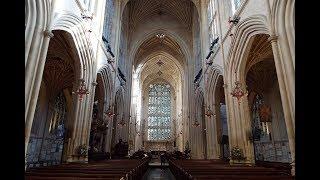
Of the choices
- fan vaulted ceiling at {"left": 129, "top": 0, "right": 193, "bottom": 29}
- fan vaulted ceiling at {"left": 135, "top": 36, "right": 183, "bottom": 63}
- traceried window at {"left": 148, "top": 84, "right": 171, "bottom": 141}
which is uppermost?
fan vaulted ceiling at {"left": 129, "top": 0, "right": 193, "bottom": 29}

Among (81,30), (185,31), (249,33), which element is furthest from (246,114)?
(185,31)

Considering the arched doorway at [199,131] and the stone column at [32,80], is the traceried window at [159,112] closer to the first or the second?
the arched doorway at [199,131]

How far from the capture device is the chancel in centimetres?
662

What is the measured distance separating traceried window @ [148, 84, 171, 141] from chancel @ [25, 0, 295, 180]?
15.5 metres

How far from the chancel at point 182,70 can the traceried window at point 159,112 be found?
612 inches

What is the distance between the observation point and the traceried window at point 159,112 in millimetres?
43281

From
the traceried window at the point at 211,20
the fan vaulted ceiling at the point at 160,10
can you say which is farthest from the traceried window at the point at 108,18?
the traceried window at the point at 211,20

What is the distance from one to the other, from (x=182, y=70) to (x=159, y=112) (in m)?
15.5

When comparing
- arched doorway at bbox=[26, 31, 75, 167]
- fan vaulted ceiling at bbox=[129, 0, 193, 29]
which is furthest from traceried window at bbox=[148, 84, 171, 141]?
arched doorway at bbox=[26, 31, 75, 167]

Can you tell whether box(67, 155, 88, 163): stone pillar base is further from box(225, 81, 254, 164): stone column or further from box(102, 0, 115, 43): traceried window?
box(102, 0, 115, 43): traceried window

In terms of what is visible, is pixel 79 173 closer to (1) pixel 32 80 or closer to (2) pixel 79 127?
(1) pixel 32 80
